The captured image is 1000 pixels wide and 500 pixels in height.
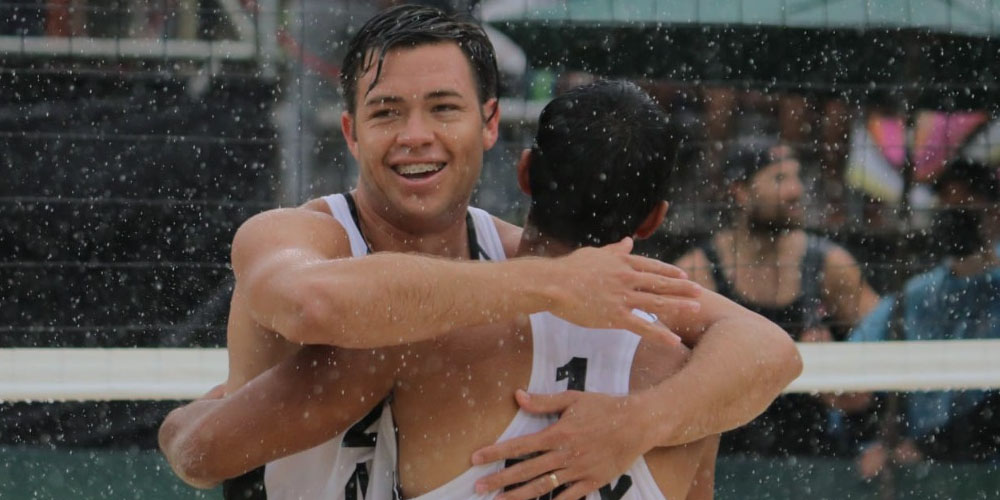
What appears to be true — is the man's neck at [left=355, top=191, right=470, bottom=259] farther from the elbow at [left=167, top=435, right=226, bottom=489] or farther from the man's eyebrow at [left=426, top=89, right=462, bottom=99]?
the elbow at [left=167, top=435, right=226, bottom=489]

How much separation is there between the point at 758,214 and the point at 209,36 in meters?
2.23

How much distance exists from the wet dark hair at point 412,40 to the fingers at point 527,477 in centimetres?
93

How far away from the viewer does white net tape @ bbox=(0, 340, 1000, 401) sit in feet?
14.9

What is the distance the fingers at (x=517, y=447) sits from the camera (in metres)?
2.55

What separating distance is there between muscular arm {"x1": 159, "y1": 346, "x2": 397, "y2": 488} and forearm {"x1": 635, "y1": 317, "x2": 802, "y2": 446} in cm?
51

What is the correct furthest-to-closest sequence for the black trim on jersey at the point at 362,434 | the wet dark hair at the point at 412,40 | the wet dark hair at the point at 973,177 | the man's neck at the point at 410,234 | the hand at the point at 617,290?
the wet dark hair at the point at 973,177
the man's neck at the point at 410,234
the wet dark hair at the point at 412,40
the black trim on jersey at the point at 362,434
the hand at the point at 617,290

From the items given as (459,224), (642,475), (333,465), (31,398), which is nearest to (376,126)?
(459,224)

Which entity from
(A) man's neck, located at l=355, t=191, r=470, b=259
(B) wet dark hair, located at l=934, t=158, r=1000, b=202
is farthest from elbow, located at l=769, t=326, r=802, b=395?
(B) wet dark hair, located at l=934, t=158, r=1000, b=202

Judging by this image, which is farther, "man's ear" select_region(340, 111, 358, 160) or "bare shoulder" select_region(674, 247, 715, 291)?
"bare shoulder" select_region(674, 247, 715, 291)

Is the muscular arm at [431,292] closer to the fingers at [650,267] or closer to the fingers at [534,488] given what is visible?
the fingers at [650,267]

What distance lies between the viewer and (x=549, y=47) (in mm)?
5586

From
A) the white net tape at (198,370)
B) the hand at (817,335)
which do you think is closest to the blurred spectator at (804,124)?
the hand at (817,335)

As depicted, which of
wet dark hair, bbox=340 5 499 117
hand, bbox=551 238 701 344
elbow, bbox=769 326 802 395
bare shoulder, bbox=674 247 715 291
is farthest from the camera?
bare shoulder, bbox=674 247 715 291

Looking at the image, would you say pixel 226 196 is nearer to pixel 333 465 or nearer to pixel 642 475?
pixel 333 465
